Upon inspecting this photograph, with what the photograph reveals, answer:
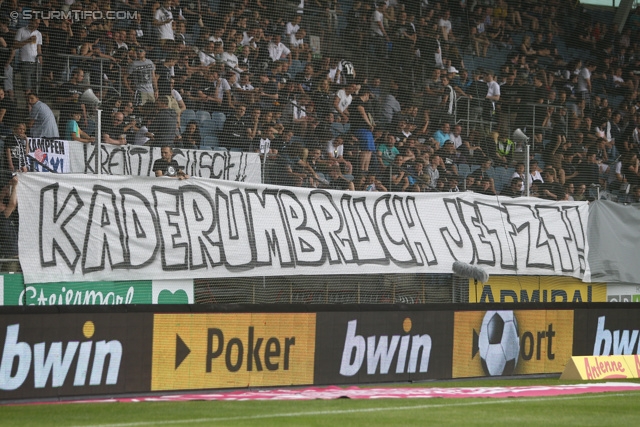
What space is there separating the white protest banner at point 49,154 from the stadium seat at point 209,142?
2078mm

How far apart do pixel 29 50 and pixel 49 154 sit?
6.14ft

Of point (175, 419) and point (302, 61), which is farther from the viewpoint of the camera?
point (302, 61)

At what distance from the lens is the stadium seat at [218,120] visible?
14972 millimetres

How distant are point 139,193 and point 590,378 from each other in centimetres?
630

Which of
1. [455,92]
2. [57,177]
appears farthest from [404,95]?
[57,177]

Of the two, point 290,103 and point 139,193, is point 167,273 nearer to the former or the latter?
point 139,193

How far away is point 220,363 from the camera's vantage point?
11.5m

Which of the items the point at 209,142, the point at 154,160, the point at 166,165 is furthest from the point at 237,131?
the point at 154,160

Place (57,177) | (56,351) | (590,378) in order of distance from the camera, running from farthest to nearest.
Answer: (590,378) → (57,177) → (56,351)

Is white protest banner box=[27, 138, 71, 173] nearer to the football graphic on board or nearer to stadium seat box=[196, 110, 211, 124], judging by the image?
stadium seat box=[196, 110, 211, 124]

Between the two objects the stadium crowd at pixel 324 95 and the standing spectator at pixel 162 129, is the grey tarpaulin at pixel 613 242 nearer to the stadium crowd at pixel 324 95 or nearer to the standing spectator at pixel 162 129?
the stadium crowd at pixel 324 95

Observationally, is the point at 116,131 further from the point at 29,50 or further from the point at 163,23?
the point at 163,23

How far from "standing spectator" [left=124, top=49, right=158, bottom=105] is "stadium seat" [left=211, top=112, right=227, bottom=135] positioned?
2.89 ft

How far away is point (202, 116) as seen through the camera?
49.2 ft
